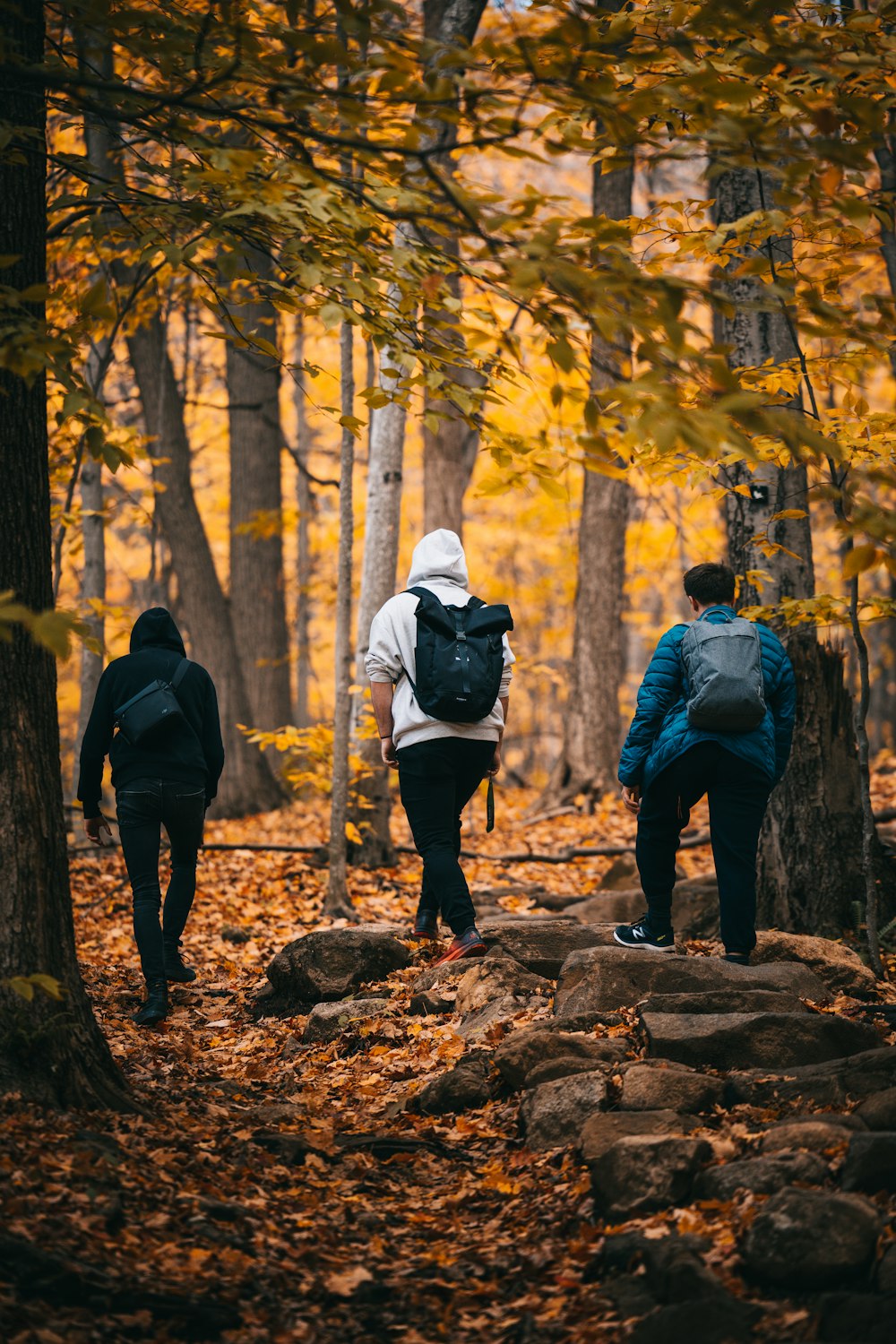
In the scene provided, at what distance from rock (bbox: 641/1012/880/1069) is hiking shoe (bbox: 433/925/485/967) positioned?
4.87ft

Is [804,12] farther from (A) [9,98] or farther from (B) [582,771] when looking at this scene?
(B) [582,771]

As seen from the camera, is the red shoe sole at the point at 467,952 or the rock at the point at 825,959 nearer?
the rock at the point at 825,959

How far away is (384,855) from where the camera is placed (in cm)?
954

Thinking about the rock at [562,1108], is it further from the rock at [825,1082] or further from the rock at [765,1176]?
the rock at [765,1176]

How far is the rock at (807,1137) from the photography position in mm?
3436

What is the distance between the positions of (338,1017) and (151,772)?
1.55 m

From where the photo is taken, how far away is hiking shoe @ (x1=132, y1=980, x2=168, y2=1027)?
5.54m

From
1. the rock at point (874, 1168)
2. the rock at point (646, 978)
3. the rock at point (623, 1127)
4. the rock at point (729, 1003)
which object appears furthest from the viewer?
the rock at point (646, 978)

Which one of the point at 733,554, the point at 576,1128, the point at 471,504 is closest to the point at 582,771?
the point at 733,554

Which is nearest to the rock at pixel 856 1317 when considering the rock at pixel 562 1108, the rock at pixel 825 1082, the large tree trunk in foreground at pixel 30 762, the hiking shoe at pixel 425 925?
the rock at pixel 825 1082

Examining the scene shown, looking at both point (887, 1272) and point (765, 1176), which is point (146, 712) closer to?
point (765, 1176)

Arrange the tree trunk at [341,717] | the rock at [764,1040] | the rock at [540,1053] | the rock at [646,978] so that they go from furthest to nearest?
the tree trunk at [341,717], the rock at [646,978], the rock at [540,1053], the rock at [764,1040]

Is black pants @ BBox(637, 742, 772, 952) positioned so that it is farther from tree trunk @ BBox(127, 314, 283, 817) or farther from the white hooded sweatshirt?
tree trunk @ BBox(127, 314, 283, 817)

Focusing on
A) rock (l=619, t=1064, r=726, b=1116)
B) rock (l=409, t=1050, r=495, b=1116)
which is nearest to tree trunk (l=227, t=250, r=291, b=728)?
rock (l=409, t=1050, r=495, b=1116)
